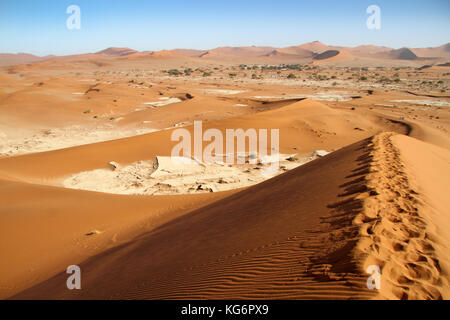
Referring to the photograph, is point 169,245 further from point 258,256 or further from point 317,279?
point 317,279

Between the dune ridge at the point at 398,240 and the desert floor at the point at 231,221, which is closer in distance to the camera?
the dune ridge at the point at 398,240

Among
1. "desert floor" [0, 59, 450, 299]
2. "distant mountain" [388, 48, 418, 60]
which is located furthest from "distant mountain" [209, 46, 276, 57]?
"desert floor" [0, 59, 450, 299]

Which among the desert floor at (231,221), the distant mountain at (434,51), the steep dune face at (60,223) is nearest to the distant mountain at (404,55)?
the distant mountain at (434,51)

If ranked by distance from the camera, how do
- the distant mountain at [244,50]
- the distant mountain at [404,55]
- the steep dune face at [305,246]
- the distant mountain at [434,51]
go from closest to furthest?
the steep dune face at [305,246]
the distant mountain at [404,55]
the distant mountain at [434,51]
the distant mountain at [244,50]

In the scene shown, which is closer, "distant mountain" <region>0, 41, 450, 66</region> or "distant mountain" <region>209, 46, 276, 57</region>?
"distant mountain" <region>0, 41, 450, 66</region>

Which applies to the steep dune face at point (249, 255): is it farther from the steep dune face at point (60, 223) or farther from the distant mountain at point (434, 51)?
the distant mountain at point (434, 51)

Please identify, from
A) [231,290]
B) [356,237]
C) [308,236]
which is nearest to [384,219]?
[356,237]

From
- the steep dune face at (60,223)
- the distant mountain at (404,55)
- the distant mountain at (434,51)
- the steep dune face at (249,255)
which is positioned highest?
the distant mountain at (434,51)

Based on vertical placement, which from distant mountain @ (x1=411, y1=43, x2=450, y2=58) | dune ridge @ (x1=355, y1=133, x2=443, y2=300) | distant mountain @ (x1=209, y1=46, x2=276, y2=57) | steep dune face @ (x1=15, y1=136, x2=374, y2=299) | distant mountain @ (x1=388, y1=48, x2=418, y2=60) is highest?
distant mountain @ (x1=209, y1=46, x2=276, y2=57)

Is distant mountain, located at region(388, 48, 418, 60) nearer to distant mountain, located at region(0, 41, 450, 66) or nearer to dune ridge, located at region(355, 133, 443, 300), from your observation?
distant mountain, located at region(0, 41, 450, 66)
